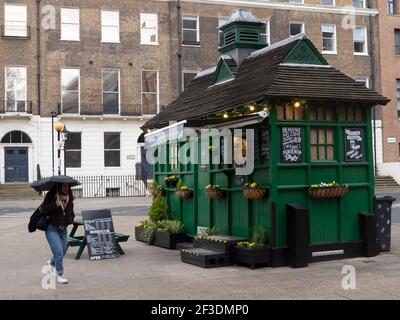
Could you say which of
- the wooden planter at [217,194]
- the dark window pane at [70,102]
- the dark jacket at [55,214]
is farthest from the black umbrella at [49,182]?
the dark window pane at [70,102]

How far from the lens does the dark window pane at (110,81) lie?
1423 inches

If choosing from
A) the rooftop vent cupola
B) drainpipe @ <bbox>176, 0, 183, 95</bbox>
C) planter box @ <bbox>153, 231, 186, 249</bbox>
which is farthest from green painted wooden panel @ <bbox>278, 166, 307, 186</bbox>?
drainpipe @ <bbox>176, 0, 183, 95</bbox>

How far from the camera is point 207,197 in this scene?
12336 mm

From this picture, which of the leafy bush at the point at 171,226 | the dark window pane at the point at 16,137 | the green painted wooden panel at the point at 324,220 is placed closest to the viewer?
the green painted wooden panel at the point at 324,220

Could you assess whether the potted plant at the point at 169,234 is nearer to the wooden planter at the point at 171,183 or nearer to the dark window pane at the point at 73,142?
the wooden planter at the point at 171,183

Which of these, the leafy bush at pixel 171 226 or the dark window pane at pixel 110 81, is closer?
the leafy bush at pixel 171 226

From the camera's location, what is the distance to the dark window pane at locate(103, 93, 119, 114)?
118 feet

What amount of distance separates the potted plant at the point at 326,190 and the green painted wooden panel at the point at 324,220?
23 centimetres

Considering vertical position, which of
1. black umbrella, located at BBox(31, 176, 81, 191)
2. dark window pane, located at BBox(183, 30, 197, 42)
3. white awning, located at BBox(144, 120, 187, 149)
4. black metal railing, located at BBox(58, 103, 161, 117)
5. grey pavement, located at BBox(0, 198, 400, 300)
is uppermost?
dark window pane, located at BBox(183, 30, 197, 42)

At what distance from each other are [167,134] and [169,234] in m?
2.65

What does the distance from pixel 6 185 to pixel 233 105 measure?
2524cm

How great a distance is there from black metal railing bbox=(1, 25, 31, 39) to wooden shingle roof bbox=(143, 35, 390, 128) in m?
24.7

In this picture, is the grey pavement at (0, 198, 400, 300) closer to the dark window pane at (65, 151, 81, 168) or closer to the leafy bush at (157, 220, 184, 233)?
the leafy bush at (157, 220, 184, 233)

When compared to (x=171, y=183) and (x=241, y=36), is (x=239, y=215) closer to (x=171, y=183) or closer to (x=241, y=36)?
(x=171, y=183)
